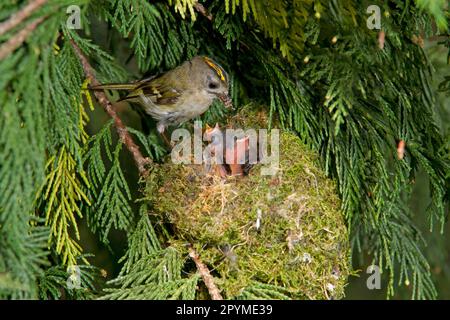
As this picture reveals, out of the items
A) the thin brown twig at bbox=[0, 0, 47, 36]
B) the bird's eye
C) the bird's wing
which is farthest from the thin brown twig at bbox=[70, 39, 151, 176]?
the thin brown twig at bbox=[0, 0, 47, 36]

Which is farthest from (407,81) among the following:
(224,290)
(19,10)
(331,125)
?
(19,10)

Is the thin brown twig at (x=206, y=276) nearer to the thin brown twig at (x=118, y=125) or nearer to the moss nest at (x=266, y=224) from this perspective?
the moss nest at (x=266, y=224)

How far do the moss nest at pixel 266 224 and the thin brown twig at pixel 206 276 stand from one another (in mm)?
26

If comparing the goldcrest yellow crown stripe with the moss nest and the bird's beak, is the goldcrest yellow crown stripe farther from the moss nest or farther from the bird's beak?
the moss nest

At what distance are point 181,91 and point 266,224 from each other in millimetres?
1310

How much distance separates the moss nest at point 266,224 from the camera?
111 inches

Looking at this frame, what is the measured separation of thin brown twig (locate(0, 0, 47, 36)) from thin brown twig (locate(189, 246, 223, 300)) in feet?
4.20

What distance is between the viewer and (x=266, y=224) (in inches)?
116

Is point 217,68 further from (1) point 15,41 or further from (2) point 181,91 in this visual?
(1) point 15,41

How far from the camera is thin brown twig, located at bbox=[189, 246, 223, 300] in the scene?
8.63ft

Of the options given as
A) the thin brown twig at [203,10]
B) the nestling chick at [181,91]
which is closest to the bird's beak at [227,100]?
the nestling chick at [181,91]

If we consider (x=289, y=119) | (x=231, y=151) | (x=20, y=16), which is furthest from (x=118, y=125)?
(x=20, y=16)

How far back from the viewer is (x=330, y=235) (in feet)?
9.72

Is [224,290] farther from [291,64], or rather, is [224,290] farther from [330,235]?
[291,64]
